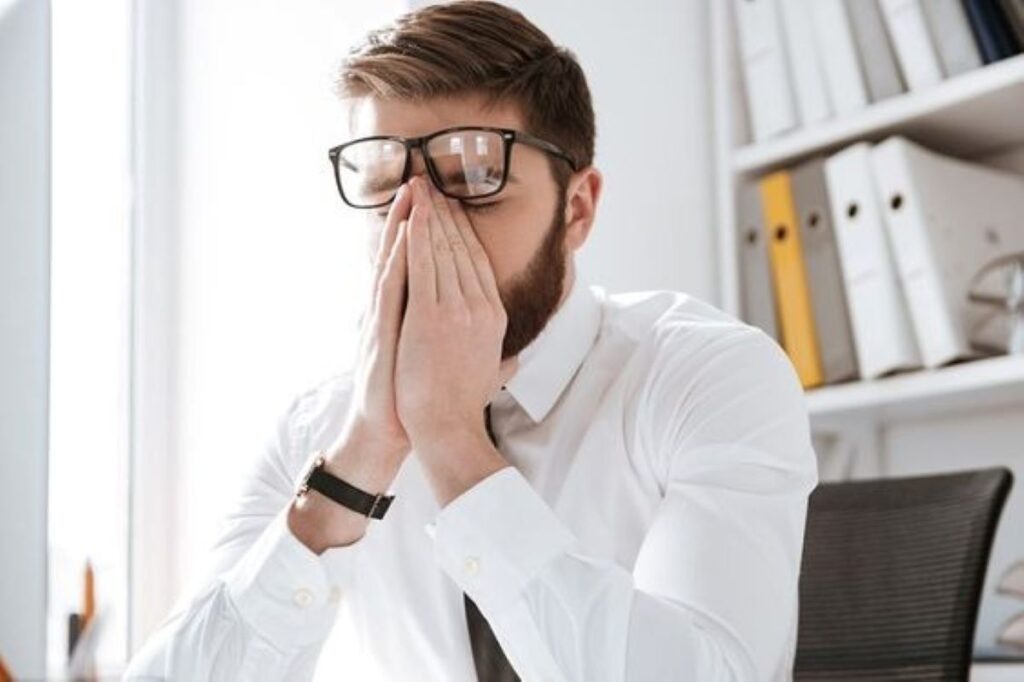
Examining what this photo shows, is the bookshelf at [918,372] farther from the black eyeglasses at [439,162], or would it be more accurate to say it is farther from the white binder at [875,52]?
the black eyeglasses at [439,162]

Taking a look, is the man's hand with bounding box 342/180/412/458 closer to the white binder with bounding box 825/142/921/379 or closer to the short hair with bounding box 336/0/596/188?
the short hair with bounding box 336/0/596/188

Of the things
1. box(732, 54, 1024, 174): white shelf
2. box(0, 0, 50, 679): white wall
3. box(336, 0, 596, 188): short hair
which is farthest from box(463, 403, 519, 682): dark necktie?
box(732, 54, 1024, 174): white shelf

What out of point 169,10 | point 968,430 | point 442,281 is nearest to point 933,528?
→ point 442,281

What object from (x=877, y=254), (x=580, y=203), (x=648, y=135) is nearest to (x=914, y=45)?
(x=877, y=254)

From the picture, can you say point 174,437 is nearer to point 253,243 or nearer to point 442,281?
point 253,243

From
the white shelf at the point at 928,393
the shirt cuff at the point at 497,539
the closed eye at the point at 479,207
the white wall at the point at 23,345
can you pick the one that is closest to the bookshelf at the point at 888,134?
the white shelf at the point at 928,393

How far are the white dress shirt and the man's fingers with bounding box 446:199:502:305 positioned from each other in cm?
17

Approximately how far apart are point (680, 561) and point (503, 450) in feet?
1.01

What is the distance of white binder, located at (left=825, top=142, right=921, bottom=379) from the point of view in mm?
2082

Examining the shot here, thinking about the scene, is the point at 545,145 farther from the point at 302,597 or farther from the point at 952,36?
the point at 952,36

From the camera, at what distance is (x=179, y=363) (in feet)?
6.98

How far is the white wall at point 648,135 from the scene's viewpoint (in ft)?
7.19

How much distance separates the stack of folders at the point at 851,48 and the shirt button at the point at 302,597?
1293 mm

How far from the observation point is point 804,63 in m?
2.28
